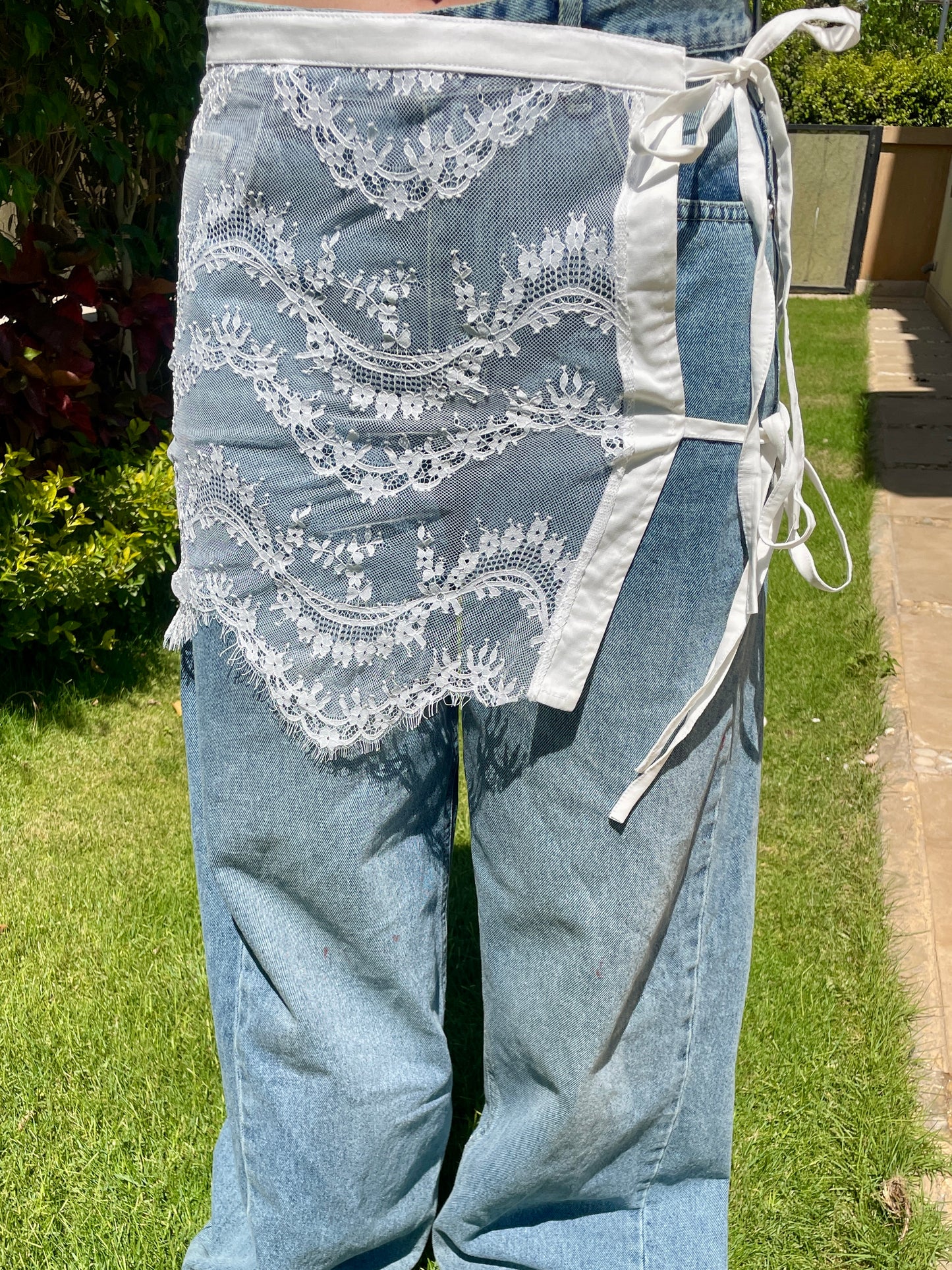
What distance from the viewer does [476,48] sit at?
3.09 feet

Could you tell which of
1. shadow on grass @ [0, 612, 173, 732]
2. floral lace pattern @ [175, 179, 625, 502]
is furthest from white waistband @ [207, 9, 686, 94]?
shadow on grass @ [0, 612, 173, 732]

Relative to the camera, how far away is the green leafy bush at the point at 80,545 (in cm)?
308

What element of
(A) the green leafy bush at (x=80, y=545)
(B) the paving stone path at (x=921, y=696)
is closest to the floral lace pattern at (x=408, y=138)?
(B) the paving stone path at (x=921, y=696)

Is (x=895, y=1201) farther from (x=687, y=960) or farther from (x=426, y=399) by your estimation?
(x=426, y=399)

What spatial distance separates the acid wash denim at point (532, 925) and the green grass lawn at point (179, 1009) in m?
0.47

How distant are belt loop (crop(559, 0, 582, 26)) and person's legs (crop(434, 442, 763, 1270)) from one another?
0.38m

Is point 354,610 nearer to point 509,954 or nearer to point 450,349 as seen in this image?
point 450,349

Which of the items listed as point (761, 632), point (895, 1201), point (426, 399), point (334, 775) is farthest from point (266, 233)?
point (895, 1201)

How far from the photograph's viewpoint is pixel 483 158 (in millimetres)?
964

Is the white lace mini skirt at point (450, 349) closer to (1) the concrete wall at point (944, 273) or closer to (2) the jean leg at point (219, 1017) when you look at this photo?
(2) the jean leg at point (219, 1017)

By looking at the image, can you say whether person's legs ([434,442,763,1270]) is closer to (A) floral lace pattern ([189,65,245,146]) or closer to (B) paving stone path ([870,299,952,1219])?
(A) floral lace pattern ([189,65,245,146])

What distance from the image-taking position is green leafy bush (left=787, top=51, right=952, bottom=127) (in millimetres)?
11516

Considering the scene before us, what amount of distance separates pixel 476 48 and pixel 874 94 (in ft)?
40.5

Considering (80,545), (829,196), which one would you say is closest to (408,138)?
(80,545)
